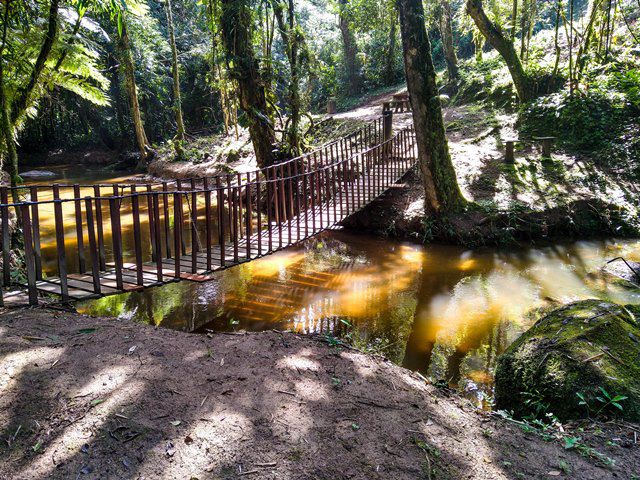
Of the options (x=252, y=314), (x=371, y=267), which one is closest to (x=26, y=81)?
(x=252, y=314)

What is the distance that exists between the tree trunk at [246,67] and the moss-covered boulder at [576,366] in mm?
6934

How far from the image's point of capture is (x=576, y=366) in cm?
342

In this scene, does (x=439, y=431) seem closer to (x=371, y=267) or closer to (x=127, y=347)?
(x=127, y=347)

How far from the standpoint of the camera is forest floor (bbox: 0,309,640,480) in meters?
2.43

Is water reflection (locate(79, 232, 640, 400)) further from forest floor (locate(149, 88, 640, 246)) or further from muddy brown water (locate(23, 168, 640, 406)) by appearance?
forest floor (locate(149, 88, 640, 246))

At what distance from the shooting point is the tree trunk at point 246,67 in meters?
8.88

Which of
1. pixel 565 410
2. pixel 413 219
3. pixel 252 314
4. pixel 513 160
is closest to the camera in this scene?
pixel 565 410

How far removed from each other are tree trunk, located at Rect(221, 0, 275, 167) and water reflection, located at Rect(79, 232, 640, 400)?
2.64 meters

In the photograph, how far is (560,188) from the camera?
9.61 m

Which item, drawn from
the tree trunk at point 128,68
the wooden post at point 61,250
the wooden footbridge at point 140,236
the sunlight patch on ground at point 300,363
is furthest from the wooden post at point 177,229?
the tree trunk at point 128,68

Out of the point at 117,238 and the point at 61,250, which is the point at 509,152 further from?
the point at 61,250

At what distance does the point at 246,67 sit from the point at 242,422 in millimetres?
7858

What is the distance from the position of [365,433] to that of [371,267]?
528cm

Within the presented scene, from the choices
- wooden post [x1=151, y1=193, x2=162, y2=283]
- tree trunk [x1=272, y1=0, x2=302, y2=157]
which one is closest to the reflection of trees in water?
wooden post [x1=151, y1=193, x2=162, y2=283]
